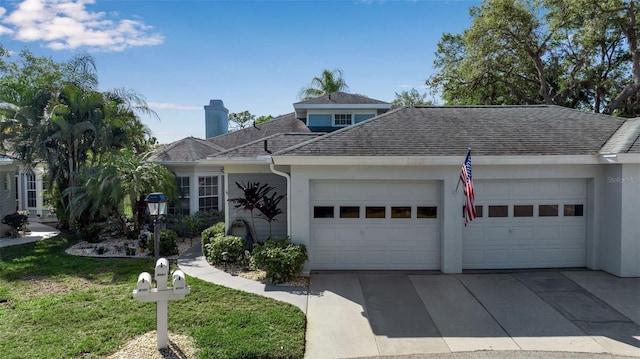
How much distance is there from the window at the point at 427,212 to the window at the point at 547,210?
2.67 m

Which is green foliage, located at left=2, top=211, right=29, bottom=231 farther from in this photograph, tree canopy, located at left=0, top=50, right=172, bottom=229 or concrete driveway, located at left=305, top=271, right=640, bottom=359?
concrete driveway, located at left=305, top=271, right=640, bottom=359

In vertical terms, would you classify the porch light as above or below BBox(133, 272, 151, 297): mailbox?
above

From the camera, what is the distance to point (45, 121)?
13375mm

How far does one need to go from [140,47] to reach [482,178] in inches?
487

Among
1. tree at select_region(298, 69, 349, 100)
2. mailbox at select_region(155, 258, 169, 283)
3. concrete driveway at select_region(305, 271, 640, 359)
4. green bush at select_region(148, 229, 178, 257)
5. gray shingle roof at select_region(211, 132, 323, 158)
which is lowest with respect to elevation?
concrete driveway at select_region(305, 271, 640, 359)

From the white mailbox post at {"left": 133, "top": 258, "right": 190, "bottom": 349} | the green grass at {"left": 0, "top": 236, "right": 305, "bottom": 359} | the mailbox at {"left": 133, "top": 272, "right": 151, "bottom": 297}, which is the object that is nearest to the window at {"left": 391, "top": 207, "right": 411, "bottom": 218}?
the green grass at {"left": 0, "top": 236, "right": 305, "bottom": 359}

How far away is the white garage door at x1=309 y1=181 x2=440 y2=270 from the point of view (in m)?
9.11

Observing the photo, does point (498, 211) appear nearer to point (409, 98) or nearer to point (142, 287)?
point (142, 287)

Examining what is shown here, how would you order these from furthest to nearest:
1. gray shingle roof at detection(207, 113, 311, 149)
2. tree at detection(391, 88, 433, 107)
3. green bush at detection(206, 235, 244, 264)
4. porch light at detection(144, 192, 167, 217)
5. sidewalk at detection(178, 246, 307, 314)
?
tree at detection(391, 88, 433, 107)
gray shingle roof at detection(207, 113, 311, 149)
green bush at detection(206, 235, 244, 264)
porch light at detection(144, 192, 167, 217)
sidewalk at detection(178, 246, 307, 314)

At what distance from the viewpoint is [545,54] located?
24.4 metres

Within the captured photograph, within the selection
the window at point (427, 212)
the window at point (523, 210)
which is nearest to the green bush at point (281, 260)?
the window at point (427, 212)

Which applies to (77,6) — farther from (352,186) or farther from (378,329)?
(378,329)

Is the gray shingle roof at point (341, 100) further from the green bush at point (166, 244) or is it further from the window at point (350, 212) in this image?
the window at point (350, 212)

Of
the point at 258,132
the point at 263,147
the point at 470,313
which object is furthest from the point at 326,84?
the point at 470,313
